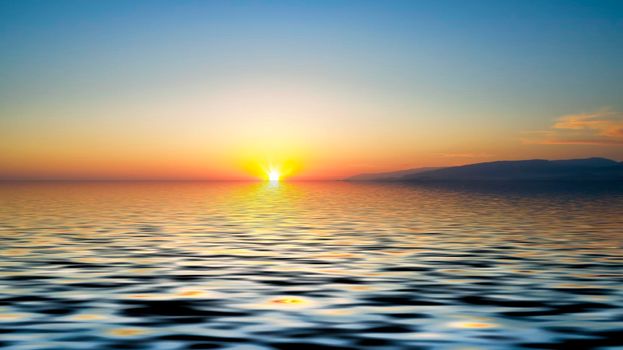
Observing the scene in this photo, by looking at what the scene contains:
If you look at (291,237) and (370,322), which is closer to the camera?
(370,322)

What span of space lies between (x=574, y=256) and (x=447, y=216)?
2438 centimetres

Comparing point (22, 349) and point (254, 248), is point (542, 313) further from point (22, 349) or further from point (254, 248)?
point (254, 248)

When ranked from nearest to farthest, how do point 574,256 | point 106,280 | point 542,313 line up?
point 542,313
point 106,280
point 574,256

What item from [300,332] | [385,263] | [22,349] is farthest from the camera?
[385,263]

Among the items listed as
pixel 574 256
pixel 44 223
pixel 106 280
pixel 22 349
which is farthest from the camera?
pixel 44 223

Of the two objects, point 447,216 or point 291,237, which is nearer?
point 291,237

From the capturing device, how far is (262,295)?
57.6 ft

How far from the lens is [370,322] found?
1420 centimetres

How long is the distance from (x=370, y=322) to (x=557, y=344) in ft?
A: 12.4

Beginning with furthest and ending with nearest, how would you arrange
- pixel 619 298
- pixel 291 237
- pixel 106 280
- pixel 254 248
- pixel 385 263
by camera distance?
pixel 291 237 < pixel 254 248 < pixel 385 263 < pixel 106 280 < pixel 619 298

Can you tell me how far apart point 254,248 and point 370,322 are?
607 inches

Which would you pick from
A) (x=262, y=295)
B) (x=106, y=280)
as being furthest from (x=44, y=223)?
(x=262, y=295)

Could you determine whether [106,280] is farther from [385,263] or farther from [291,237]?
[291,237]

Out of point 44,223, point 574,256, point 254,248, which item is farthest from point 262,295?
point 44,223
